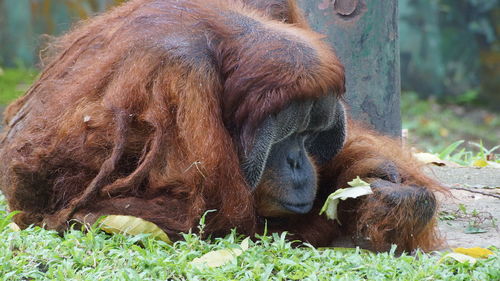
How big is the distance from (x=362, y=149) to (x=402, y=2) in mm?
7518

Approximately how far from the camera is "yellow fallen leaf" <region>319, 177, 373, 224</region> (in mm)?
3330

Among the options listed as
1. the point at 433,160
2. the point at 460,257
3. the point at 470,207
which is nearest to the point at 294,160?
the point at 460,257

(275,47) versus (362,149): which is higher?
(275,47)

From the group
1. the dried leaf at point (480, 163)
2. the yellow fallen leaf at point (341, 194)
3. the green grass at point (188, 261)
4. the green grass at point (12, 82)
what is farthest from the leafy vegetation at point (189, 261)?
the green grass at point (12, 82)

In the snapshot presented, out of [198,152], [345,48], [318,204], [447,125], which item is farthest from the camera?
[447,125]

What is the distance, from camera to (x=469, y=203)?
4098 mm

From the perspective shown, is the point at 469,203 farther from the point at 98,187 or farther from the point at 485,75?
the point at 485,75

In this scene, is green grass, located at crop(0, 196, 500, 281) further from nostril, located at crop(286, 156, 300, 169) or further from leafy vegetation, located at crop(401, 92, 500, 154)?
leafy vegetation, located at crop(401, 92, 500, 154)

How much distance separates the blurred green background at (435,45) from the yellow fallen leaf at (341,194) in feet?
23.3

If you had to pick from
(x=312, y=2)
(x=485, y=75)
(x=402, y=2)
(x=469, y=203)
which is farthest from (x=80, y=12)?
(x=469, y=203)

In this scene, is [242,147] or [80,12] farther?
[80,12]

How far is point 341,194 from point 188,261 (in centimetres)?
81

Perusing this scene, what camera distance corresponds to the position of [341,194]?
11.1 feet

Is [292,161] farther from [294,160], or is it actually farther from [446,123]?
[446,123]
